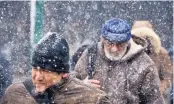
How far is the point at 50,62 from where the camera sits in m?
4.58

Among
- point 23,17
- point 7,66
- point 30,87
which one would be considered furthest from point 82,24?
point 30,87

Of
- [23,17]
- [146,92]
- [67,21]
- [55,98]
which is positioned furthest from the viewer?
[67,21]

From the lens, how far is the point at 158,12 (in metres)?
11.5

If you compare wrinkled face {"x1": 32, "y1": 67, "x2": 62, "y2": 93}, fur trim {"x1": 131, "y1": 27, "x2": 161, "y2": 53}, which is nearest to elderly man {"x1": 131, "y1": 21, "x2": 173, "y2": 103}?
Result: fur trim {"x1": 131, "y1": 27, "x2": 161, "y2": 53}

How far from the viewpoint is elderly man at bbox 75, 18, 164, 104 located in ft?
19.3

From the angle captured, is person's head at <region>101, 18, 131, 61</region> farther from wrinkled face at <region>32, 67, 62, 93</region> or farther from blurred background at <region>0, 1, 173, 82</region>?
blurred background at <region>0, 1, 173, 82</region>

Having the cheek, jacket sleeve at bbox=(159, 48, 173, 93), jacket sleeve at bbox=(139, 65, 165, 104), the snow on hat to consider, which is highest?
the snow on hat

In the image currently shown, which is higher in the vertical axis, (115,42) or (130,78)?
(115,42)

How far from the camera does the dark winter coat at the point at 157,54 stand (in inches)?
286

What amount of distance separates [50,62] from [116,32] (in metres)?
1.64

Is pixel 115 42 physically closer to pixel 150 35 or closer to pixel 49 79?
pixel 150 35

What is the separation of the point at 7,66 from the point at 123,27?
128 cm

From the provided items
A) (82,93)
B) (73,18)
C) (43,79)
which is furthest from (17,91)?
(73,18)

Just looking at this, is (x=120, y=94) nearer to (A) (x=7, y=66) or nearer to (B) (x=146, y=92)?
(B) (x=146, y=92)
